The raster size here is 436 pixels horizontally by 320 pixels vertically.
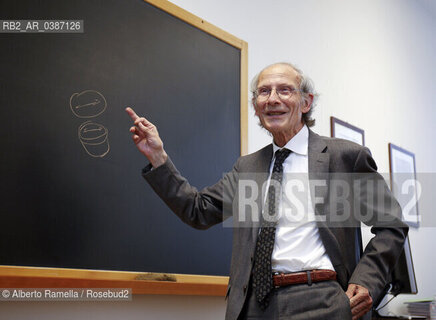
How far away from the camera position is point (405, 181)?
175 inches

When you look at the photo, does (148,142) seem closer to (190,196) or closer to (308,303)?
(190,196)

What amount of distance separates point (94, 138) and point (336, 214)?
3.27ft

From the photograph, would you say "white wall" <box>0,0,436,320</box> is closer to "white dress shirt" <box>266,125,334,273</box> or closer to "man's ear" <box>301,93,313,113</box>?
"white dress shirt" <box>266,125,334,273</box>

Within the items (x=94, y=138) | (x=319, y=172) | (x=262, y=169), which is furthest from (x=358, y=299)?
(x=94, y=138)

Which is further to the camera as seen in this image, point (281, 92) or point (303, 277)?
point (281, 92)

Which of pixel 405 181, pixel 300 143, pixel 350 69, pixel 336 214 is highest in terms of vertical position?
pixel 350 69

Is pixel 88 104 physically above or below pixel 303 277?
above

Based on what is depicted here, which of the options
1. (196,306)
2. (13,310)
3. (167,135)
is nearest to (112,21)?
(167,135)

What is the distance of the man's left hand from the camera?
1.41 m

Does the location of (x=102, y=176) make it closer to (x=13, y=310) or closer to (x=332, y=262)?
(x=13, y=310)

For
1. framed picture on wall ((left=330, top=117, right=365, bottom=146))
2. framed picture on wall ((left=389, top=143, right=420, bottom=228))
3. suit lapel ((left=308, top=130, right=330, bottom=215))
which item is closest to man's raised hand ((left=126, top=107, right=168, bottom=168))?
suit lapel ((left=308, top=130, right=330, bottom=215))

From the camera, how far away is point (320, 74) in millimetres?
3518

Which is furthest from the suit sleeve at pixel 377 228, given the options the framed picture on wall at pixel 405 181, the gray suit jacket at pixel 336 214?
the framed picture on wall at pixel 405 181

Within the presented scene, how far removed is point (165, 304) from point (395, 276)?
1.88 meters
